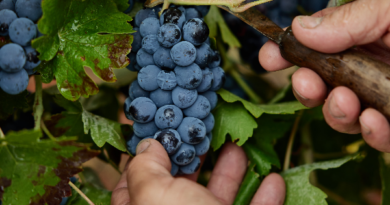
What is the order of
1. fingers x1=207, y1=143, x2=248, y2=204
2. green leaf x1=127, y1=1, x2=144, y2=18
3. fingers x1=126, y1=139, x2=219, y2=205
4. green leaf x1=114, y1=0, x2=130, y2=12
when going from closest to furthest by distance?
fingers x1=126, y1=139, x2=219, y2=205 < green leaf x1=114, y1=0, x2=130, y2=12 < green leaf x1=127, y1=1, x2=144, y2=18 < fingers x1=207, y1=143, x2=248, y2=204

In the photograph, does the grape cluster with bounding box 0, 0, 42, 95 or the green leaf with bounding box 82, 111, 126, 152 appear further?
the green leaf with bounding box 82, 111, 126, 152

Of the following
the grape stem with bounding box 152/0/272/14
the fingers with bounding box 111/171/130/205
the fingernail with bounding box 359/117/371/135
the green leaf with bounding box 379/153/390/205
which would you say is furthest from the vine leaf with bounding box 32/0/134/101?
the green leaf with bounding box 379/153/390/205

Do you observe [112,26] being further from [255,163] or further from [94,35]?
[255,163]

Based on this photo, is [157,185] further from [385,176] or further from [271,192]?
[385,176]

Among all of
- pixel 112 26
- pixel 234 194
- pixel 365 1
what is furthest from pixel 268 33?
pixel 234 194

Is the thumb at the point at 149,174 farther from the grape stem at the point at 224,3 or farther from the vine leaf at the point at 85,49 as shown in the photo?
the grape stem at the point at 224,3

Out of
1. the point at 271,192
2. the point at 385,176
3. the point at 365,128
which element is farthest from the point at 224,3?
the point at 385,176

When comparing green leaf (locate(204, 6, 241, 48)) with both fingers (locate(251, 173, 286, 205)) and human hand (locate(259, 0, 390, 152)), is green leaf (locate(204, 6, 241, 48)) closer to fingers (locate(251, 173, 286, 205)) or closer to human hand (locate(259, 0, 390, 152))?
human hand (locate(259, 0, 390, 152))
